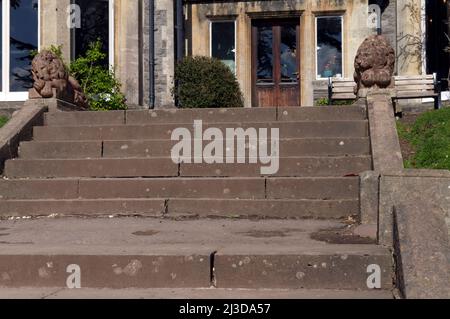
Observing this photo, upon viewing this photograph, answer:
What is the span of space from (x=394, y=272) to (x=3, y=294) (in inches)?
103

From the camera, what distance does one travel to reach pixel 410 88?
40.9ft

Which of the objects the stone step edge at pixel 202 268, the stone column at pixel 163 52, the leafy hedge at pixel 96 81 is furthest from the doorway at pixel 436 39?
the stone step edge at pixel 202 268

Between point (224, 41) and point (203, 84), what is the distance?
2403 mm

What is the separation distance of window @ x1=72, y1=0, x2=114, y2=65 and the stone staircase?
18.8 ft

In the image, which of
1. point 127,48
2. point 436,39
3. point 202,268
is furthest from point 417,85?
point 202,268

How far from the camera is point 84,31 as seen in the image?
14031mm

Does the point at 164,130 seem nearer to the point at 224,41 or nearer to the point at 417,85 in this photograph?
the point at 417,85

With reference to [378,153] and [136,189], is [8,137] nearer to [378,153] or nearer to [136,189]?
[136,189]

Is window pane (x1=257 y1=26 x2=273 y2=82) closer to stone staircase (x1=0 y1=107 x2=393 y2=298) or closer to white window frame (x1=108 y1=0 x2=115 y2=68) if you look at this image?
white window frame (x1=108 y1=0 x2=115 y2=68)

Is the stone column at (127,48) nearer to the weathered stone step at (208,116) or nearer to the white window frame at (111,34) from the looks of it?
the white window frame at (111,34)

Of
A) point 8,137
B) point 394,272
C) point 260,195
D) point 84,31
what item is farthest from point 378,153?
point 84,31

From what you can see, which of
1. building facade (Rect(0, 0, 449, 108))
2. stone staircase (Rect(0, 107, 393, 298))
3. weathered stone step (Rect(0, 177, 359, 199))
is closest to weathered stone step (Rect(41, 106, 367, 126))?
stone staircase (Rect(0, 107, 393, 298))

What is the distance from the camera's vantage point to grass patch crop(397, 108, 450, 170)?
24.2 feet

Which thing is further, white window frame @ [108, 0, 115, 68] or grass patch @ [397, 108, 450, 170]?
white window frame @ [108, 0, 115, 68]
